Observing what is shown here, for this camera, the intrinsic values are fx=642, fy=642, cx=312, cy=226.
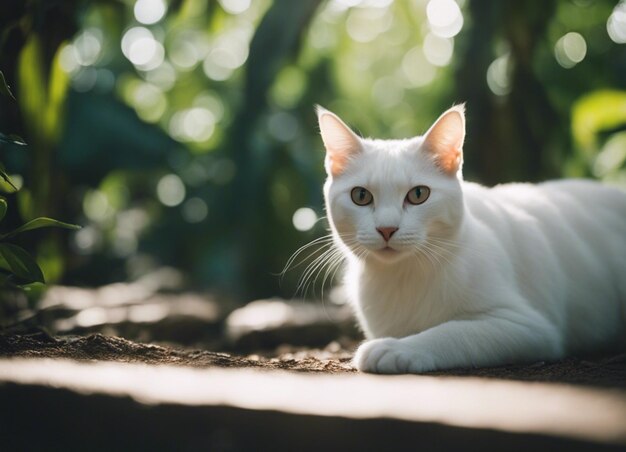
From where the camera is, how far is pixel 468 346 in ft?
6.11

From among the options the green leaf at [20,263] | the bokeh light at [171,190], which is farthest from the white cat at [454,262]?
the bokeh light at [171,190]

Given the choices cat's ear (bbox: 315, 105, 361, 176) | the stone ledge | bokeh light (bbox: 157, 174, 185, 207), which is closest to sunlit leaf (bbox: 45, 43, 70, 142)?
cat's ear (bbox: 315, 105, 361, 176)

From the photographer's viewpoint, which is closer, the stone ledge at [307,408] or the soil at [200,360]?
the stone ledge at [307,408]

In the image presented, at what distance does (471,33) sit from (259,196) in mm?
2323

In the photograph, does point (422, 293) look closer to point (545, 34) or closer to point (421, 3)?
point (545, 34)

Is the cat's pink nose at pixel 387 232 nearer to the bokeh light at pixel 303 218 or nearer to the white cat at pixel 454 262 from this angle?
the white cat at pixel 454 262

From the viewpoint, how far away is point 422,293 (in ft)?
7.01

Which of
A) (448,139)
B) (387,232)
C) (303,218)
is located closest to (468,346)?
(387,232)

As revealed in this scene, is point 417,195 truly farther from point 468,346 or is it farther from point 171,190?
point 171,190

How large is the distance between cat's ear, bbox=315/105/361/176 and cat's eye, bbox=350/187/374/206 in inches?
7.8

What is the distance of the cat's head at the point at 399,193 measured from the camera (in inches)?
78.5

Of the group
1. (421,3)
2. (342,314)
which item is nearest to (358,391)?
(342,314)

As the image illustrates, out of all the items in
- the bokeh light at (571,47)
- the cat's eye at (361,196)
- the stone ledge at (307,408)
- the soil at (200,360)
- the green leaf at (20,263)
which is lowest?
the soil at (200,360)

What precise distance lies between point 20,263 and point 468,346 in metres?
1.31
